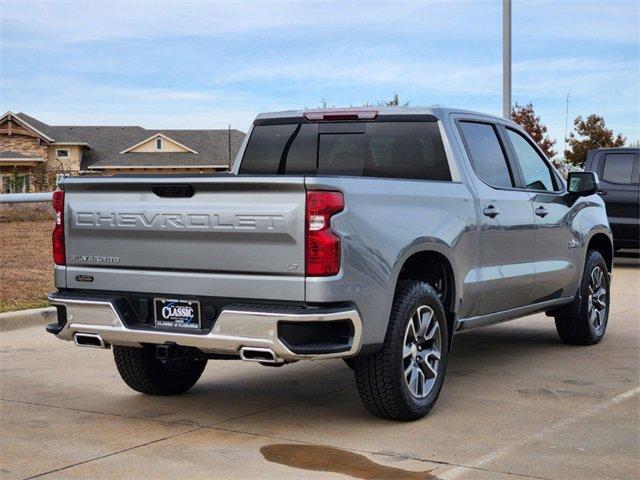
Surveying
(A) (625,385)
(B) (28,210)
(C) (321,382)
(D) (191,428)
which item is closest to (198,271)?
(D) (191,428)

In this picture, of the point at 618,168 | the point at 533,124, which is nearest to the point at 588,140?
the point at 533,124

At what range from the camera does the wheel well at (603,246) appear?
10.2m

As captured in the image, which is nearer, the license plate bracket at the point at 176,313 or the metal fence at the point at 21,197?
the license plate bracket at the point at 176,313

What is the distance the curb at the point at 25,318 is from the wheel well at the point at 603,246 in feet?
18.1

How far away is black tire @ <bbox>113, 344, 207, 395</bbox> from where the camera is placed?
7.57 meters

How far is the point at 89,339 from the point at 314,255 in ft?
5.39

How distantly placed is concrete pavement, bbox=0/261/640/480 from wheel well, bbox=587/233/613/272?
1.13 meters

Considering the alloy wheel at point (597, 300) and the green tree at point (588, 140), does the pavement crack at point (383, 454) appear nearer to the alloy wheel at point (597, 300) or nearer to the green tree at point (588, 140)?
the alloy wheel at point (597, 300)

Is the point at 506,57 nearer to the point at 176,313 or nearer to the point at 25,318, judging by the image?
the point at 25,318

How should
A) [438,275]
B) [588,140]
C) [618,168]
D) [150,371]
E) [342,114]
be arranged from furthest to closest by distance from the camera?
[588,140] < [618,168] < [342,114] < [150,371] < [438,275]

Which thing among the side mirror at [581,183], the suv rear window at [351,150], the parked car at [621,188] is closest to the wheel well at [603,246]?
the side mirror at [581,183]

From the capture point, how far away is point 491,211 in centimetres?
797

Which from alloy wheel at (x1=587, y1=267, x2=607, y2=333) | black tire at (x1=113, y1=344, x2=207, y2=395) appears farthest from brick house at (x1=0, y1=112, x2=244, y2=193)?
black tire at (x1=113, y1=344, x2=207, y2=395)

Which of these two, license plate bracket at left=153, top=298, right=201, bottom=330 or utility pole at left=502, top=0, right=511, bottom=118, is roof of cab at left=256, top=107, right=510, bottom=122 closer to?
license plate bracket at left=153, top=298, right=201, bottom=330
